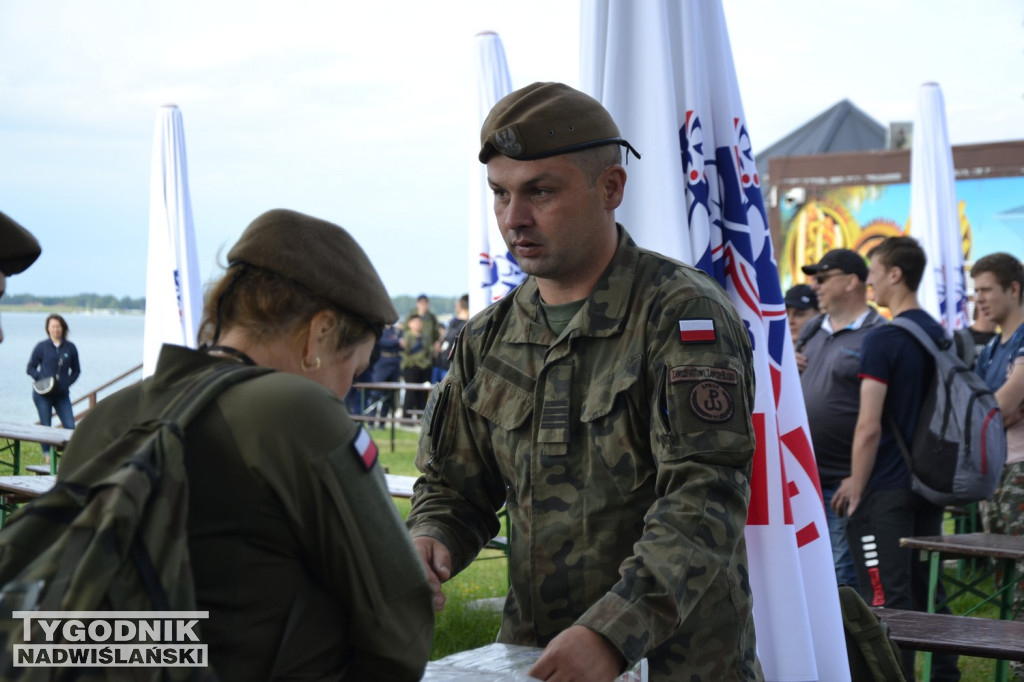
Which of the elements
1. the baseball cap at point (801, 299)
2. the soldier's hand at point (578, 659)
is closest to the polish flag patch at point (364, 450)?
the soldier's hand at point (578, 659)

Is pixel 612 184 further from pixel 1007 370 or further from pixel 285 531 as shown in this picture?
pixel 1007 370

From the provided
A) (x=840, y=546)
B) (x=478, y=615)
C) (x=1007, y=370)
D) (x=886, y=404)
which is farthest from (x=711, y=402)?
(x=478, y=615)

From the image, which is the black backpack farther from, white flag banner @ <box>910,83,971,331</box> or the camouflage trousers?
white flag banner @ <box>910,83,971,331</box>

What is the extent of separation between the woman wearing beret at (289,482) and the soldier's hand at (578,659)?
0.29m

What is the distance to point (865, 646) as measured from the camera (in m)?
3.18

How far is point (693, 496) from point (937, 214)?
34.5ft

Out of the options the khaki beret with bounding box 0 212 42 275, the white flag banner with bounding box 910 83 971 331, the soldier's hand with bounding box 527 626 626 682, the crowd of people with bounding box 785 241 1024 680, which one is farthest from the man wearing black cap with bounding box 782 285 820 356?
the khaki beret with bounding box 0 212 42 275

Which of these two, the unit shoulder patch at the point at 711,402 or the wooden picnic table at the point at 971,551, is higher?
the unit shoulder patch at the point at 711,402

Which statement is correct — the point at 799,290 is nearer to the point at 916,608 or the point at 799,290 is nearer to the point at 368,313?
the point at 916,608

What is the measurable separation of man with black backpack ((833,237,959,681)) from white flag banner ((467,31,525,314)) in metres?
3.42

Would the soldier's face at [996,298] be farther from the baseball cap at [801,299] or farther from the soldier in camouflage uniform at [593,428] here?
the soldier in camouflage uniform at [593,428]

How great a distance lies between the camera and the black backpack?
480 cm

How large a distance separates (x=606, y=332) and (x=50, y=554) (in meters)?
1.26

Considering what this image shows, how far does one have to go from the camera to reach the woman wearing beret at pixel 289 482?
145 cm
